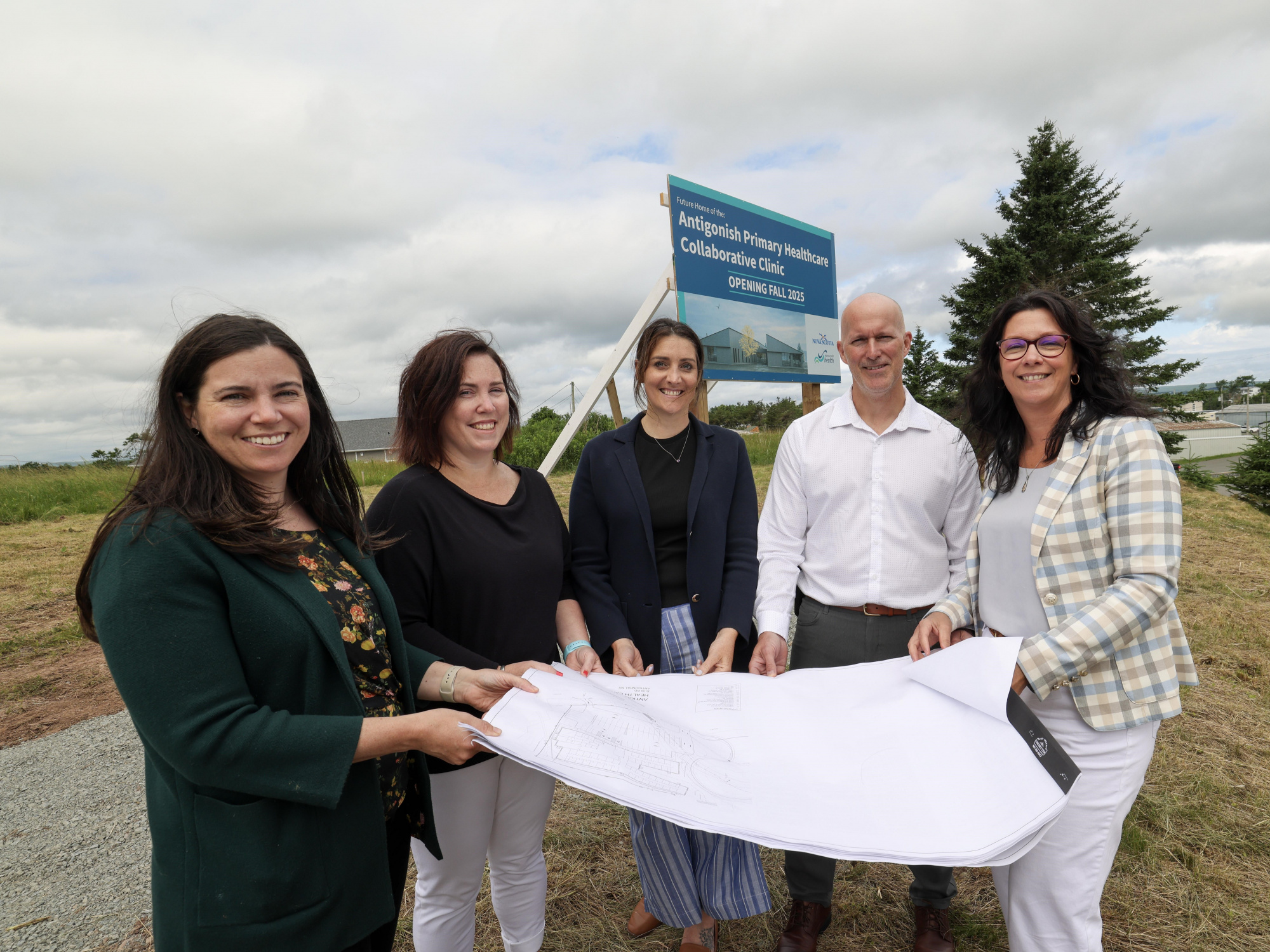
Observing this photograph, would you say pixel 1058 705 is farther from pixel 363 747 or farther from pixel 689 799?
pixel 363 747

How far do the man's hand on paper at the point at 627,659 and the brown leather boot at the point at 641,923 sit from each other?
36.9 inches

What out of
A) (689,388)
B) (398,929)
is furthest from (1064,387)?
(398,929)

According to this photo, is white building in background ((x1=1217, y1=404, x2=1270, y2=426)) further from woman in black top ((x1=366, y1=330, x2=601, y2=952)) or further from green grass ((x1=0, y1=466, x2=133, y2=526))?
woman in black top ((x1=366, y1=330, x2=601, y2=952))

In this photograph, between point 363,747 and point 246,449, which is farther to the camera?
point 246,449

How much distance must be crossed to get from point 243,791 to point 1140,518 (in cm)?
196

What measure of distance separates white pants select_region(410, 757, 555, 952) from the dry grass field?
0.52 m

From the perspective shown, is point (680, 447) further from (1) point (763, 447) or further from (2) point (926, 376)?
(2) point (926, 376)

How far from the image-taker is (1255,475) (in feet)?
46.8

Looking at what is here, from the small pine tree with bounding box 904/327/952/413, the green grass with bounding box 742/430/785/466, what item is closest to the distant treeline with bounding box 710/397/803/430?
the small pine tree with bounding box 904/327/952/413

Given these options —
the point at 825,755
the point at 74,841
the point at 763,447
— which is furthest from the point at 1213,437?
the point at 74,841

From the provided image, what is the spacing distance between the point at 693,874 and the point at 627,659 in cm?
79

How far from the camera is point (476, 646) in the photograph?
6.46 feet

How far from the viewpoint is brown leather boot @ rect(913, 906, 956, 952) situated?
7.78 ft

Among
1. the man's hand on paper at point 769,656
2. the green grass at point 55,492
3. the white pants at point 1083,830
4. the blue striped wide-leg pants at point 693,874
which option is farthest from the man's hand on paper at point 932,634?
the green grass at point 55,492
